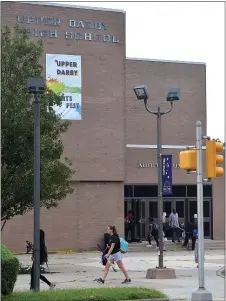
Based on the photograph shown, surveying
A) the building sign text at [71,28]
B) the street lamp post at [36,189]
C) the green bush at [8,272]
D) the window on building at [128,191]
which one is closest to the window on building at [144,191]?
the window on building at [128,191]

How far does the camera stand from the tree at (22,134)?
69.0ft

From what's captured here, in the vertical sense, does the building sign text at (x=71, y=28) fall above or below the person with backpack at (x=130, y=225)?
above

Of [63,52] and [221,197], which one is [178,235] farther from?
[63,52]

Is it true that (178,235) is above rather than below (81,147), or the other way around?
below

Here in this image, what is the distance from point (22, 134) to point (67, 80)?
1647cm

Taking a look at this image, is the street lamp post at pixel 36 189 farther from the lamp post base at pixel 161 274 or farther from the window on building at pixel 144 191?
the window on building at pixel 144 191

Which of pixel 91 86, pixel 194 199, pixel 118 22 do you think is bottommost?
pixel 194 199

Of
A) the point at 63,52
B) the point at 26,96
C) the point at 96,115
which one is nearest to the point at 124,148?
the point at 96,115

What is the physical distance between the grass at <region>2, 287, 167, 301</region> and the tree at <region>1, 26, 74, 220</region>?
6.75m

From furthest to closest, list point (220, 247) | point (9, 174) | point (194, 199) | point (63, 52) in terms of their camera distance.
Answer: point (194, 199)
point (220, 247)
point (63, 52)
point (9, 174)

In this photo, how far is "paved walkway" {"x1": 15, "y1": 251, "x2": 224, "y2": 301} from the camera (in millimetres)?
18656

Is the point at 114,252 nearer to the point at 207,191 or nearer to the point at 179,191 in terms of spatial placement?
the point at 179,191

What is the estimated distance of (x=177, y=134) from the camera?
4466 cm

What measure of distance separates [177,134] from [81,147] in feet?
31.0
